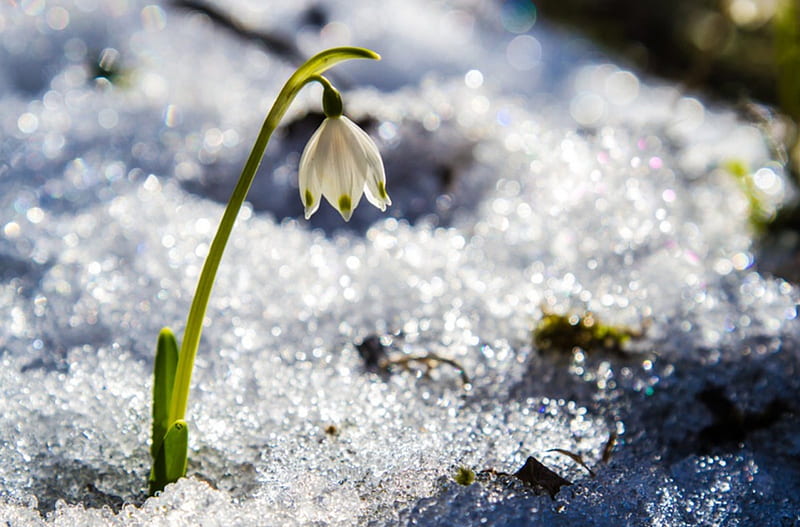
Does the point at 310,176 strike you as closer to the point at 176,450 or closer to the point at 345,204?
the point at 345,204

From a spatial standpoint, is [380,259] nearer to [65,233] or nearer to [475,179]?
[475,179]

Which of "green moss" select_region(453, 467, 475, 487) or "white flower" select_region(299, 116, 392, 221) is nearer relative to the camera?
"white flower" select_region(299, 116, 392, 221)

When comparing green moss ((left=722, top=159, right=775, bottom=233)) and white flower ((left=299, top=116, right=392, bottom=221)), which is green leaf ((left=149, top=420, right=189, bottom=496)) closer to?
white flower ((left=299, top=116, right=392, bottom=221))

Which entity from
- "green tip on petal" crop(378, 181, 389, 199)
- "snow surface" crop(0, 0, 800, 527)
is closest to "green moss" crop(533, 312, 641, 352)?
"snow surface" crop(0, 0, 800, 527)

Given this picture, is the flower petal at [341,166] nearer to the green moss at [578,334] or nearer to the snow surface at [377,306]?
the snow surface at [377,306]

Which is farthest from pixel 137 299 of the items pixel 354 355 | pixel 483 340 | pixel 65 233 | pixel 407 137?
pixel 407 137
